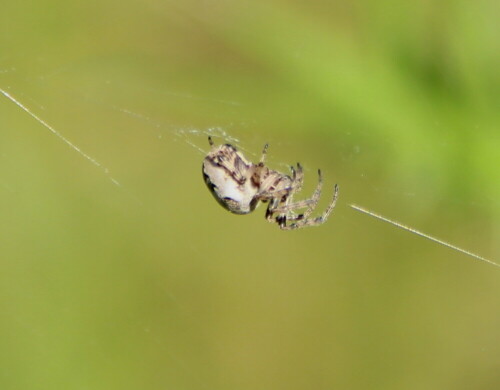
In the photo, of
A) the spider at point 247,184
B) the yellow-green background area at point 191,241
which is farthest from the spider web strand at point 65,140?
the spider at point 247,184

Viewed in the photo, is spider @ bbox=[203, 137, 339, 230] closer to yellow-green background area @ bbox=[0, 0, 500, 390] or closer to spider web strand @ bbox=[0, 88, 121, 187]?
yellow-green background area @ bbox=[0, 0, 500, 390]

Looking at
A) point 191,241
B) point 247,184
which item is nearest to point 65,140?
point 191,241

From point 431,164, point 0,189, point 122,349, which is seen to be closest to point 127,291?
point 122,349

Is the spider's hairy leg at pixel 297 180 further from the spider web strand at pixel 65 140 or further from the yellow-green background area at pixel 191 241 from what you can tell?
the spider web strand at pixel 65 140

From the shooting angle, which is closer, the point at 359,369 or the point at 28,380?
the point at 28,380

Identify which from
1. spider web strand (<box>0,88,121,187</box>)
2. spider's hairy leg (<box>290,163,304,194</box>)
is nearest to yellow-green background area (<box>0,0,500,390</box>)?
spider web strand (<box>0,88,121,187</box>)

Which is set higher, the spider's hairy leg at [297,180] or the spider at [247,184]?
the spider's hairy leg at [297,180]

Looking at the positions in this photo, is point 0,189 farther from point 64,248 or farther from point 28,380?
point 28,380
